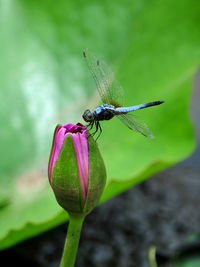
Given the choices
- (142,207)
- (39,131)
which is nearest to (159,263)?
(142,207)

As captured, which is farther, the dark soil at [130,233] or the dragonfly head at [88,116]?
the dark soil at [130,233]

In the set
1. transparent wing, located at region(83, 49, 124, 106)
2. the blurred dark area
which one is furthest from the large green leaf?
transparent wing, located at region(83, 49, 124, 106)

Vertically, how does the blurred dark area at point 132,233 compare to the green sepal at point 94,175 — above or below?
below

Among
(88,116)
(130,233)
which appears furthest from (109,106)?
(130,233)

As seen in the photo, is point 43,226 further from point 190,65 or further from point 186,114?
point 190,65

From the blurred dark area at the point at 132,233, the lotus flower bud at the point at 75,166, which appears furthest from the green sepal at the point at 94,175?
the blurred dark area at the point at 132,233

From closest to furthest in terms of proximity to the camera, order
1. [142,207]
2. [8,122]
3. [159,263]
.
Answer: [159,263]
[142,207]
[8,122]

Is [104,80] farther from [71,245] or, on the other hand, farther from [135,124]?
[71,245]

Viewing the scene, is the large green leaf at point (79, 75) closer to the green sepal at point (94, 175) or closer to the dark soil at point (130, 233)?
the dark soil at point (130, 233)
